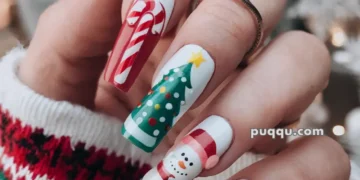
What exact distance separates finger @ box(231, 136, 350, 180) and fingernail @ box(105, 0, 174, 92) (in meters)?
0.17

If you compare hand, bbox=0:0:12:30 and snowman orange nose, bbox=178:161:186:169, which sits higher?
snowman orange nose, bbox=178:161:186:169

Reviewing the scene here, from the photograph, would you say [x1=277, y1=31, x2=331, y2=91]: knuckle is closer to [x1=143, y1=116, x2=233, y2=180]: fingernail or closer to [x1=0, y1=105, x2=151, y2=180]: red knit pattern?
[x1=143, y1=116, x2=233, y2=180]: fingernail

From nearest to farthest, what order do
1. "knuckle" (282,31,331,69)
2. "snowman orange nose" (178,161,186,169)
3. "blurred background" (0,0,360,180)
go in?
"snowman orange nose" (178,161,186,169)
"knuckle" (282,31,331,69)
"blurred background" (0,0,360,180)

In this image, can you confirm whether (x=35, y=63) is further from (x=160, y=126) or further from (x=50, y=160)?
(x=160, y=126)

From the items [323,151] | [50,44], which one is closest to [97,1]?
[50,44]

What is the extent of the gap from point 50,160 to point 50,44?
0.17 m

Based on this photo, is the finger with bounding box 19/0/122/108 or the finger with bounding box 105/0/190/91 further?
the finger with bounding box 19/0/122/108

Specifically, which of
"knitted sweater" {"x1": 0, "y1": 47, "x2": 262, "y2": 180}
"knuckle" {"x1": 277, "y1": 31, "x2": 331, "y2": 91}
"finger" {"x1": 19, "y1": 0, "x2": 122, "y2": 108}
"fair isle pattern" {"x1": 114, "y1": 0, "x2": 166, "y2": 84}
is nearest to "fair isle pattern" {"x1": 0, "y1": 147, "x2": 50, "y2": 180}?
"knitted sweater" {"x1": 0, "y1": 47, "x2": 262, "y2": 180}

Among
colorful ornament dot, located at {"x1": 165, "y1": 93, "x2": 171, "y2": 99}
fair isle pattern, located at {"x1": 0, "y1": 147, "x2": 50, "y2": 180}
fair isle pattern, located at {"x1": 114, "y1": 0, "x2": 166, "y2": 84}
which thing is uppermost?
fair isle pattern, located at {"x1": 114, "y1": 0, "x2": 166, "y2": 84}

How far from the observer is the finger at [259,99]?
449 mm

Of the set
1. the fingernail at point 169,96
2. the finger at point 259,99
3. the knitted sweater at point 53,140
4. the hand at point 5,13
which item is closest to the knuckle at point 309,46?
the finger at point 259,99

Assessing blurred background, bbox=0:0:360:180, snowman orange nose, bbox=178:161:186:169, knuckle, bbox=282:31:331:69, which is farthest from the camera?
blurred background, bbox=0:0:360:180

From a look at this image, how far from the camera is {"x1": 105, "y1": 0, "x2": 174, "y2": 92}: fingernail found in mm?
472

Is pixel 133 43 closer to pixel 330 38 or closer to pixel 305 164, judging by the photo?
pixel 305 164
